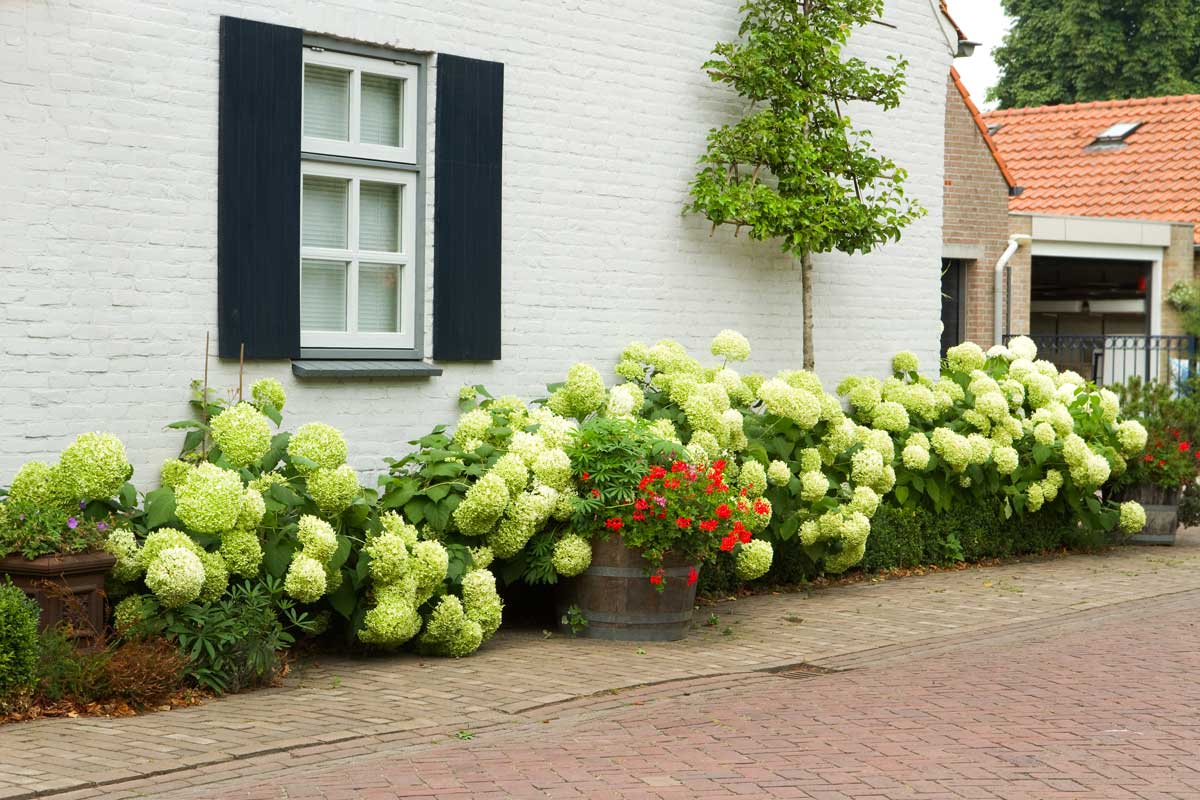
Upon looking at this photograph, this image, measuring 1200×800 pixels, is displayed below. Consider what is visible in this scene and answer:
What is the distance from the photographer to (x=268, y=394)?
8781 millimetres

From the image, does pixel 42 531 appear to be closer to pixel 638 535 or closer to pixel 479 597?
pixel 479 597

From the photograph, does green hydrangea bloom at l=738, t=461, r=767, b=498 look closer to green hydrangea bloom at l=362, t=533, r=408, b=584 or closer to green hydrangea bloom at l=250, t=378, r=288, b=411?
green hydrangea bloom at l=362, t=533, r=408, b=584

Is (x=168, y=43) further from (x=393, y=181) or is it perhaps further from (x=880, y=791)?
(x=880, y=791)

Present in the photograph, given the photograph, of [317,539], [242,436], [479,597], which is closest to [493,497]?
[479,597]

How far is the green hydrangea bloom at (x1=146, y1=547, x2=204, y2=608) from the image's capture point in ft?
23.0

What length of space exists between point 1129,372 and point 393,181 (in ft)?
48.5

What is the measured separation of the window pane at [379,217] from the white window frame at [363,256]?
0.04 meters

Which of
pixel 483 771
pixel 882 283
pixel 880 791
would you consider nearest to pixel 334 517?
pixel 483 771

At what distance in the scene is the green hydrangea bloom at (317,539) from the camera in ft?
25.0

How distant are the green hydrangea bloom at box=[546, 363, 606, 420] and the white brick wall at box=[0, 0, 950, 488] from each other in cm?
61

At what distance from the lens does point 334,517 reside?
805 cm

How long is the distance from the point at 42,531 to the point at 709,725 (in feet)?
10.1

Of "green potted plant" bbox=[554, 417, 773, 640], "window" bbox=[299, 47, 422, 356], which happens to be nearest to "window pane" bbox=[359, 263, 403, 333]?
"window" bbox=[299, 47, 422, 356]

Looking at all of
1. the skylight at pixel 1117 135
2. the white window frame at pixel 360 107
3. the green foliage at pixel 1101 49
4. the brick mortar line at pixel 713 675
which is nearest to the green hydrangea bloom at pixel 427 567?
the brick mortar line at pixel 713 675
